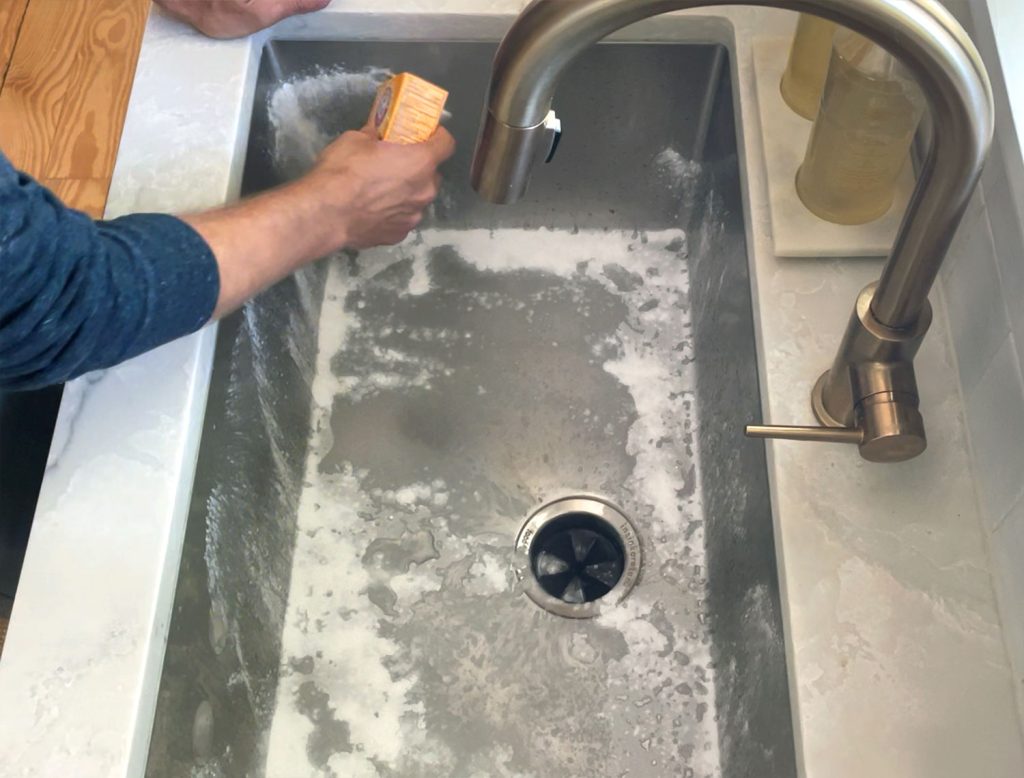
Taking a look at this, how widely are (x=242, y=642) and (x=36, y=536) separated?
174 millimetres

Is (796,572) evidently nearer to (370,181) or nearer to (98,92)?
(370,181)

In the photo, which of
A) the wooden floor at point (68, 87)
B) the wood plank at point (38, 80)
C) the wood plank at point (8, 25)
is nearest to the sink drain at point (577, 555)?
the wooden floor at point (68, 87)

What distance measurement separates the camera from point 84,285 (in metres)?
0.51

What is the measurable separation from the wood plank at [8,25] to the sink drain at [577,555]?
93cm

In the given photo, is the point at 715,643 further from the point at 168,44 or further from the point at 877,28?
the point at 168,44

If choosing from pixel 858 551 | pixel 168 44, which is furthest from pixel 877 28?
pixel 168 44

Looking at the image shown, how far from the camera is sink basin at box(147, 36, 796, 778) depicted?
0.65 meters

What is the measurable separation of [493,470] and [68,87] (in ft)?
2.58

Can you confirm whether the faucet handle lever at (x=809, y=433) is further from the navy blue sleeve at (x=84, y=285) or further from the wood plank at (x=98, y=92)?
the wood plank at (x=98, y=92)

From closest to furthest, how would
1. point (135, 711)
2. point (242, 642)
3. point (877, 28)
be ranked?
point (877, 28), point (135, 711), point (242, 642)

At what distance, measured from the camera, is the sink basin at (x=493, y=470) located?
65cm

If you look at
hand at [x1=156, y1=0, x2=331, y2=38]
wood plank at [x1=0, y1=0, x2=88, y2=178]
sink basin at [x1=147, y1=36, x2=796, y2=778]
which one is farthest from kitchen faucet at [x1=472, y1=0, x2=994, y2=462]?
wood plank at [x1=0, y1=0, x2=88, y2=178]

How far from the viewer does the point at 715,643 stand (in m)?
0.71

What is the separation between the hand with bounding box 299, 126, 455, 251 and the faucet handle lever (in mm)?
361
